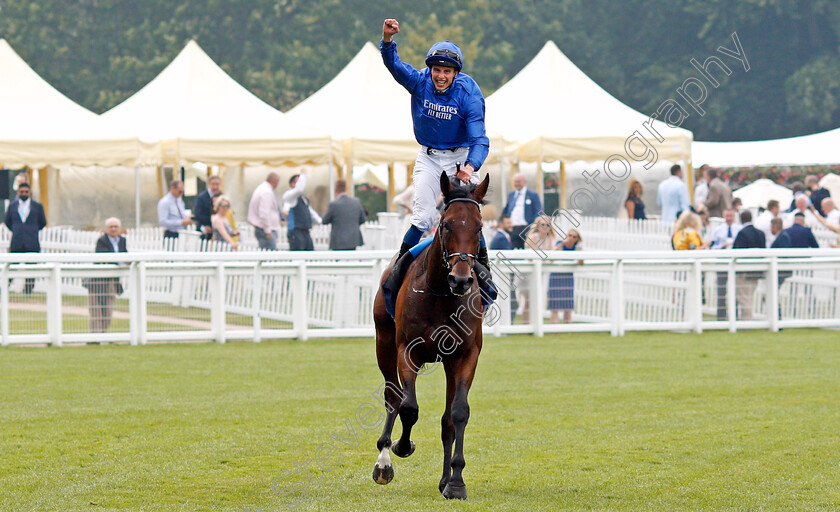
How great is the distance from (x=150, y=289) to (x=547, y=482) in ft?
28.2

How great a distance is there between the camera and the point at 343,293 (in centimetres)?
1548

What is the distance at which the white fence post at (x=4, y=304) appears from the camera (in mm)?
14164

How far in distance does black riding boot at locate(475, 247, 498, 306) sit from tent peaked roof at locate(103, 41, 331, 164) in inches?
617

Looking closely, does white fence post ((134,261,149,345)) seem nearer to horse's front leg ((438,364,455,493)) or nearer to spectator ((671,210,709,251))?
spectator ((671,210,709,251))

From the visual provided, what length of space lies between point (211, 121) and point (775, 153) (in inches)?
668

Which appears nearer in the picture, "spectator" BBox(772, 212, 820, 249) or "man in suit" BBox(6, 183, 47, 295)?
"man in suit" BBox(6, 183, 47, 295)

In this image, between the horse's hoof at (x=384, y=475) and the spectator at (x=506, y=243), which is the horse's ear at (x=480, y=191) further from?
the spectator at (x=506, y=243)

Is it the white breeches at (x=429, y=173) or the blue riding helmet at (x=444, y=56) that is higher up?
the blue riding helmet at (x=444, y=56)

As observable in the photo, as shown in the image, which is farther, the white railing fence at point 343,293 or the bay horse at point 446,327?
the white railing fence at point 343,293

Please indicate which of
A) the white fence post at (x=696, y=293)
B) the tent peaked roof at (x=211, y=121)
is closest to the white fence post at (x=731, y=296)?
the white fence post at (x=696, y=293)

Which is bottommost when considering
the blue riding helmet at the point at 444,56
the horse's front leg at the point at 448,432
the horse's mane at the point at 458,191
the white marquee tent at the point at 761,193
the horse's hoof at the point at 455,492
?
the horse's hoof at the point at 455,492

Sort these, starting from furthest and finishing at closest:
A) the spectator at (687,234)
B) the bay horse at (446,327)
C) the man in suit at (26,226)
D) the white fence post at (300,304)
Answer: the man in suit at (26,226), the spectator at (687,234), the white fence post at (300,304), the bay horse at (446,327)

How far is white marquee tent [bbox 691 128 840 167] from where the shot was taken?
105 feet

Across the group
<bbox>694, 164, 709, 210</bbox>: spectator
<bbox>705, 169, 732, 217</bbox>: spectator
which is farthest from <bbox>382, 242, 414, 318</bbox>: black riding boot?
<bbox>694, 164, 709, 210</bbox>: spectator
